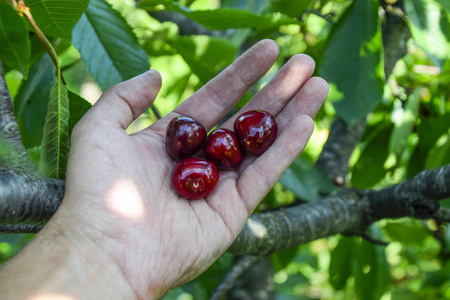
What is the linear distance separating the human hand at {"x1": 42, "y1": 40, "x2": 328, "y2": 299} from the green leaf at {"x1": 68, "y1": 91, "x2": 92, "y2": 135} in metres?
0.04

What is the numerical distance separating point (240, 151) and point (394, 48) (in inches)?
42.9

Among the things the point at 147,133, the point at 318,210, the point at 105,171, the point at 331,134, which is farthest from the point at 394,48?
the point at 105,171

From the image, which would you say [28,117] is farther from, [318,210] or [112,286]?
[318,210]

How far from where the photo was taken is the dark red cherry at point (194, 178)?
1395 millimetres

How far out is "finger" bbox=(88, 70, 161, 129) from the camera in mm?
1331

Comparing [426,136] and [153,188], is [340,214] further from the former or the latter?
[153,188]

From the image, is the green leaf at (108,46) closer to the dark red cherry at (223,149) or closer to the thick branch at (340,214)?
the dark red cherry at (223,149)

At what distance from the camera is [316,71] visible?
6.89 ft

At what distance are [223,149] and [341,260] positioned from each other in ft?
3.74

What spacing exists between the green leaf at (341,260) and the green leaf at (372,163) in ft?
1.09

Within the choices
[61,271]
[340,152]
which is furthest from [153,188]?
[340,152]

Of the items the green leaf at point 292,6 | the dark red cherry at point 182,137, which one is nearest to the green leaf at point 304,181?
the dark red cherry at point 182,137

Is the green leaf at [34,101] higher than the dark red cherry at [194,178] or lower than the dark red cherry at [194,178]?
higher

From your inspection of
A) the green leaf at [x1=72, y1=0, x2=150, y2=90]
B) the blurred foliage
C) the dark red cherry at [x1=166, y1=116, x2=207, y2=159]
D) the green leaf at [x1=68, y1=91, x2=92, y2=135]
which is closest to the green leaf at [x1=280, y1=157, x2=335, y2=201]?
the blurred foliage
